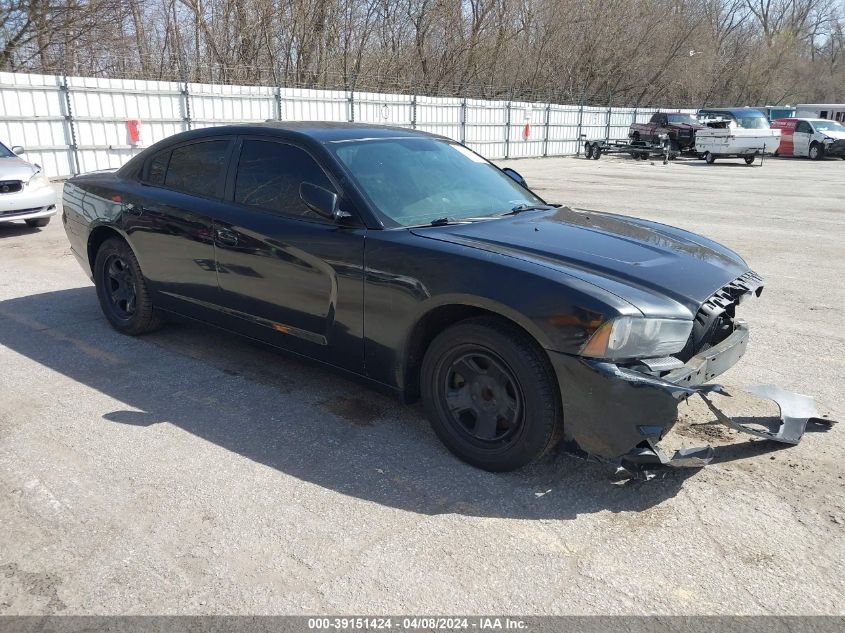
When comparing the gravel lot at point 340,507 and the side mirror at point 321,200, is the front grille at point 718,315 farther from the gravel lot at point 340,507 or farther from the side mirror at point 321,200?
the side mirror at point 321,200

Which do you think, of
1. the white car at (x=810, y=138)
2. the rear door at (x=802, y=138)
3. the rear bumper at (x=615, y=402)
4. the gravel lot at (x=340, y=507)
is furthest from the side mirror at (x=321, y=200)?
the rear door at (x=802, y=138)

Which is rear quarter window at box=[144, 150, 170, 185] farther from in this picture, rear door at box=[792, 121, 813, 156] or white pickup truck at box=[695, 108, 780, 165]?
rear door at box=[792, 121, 813, 156]

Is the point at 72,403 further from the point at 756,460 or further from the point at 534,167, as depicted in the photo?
the point at 534,167

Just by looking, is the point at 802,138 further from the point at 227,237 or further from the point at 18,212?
the point at 227,237

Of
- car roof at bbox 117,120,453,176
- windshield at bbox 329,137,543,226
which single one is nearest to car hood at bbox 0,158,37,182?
car roof at bbox 117,120,453,176

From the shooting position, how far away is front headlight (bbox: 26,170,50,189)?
9633mm

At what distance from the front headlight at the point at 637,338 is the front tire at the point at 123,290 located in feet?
11.6

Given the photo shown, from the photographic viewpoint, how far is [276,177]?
13.6 ft

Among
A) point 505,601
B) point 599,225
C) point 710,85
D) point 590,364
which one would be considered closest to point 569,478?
point 590,364

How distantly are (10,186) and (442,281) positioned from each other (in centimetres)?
856

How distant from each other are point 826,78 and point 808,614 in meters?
77.1

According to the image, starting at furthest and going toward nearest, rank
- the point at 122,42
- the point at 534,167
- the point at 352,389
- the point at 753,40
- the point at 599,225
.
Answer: the point at 753,40 → the point at 534,167 → the point at 122,42 → the point at 352,389 → the point at 599,225

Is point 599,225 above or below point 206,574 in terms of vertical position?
above

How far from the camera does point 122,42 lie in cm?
2242
